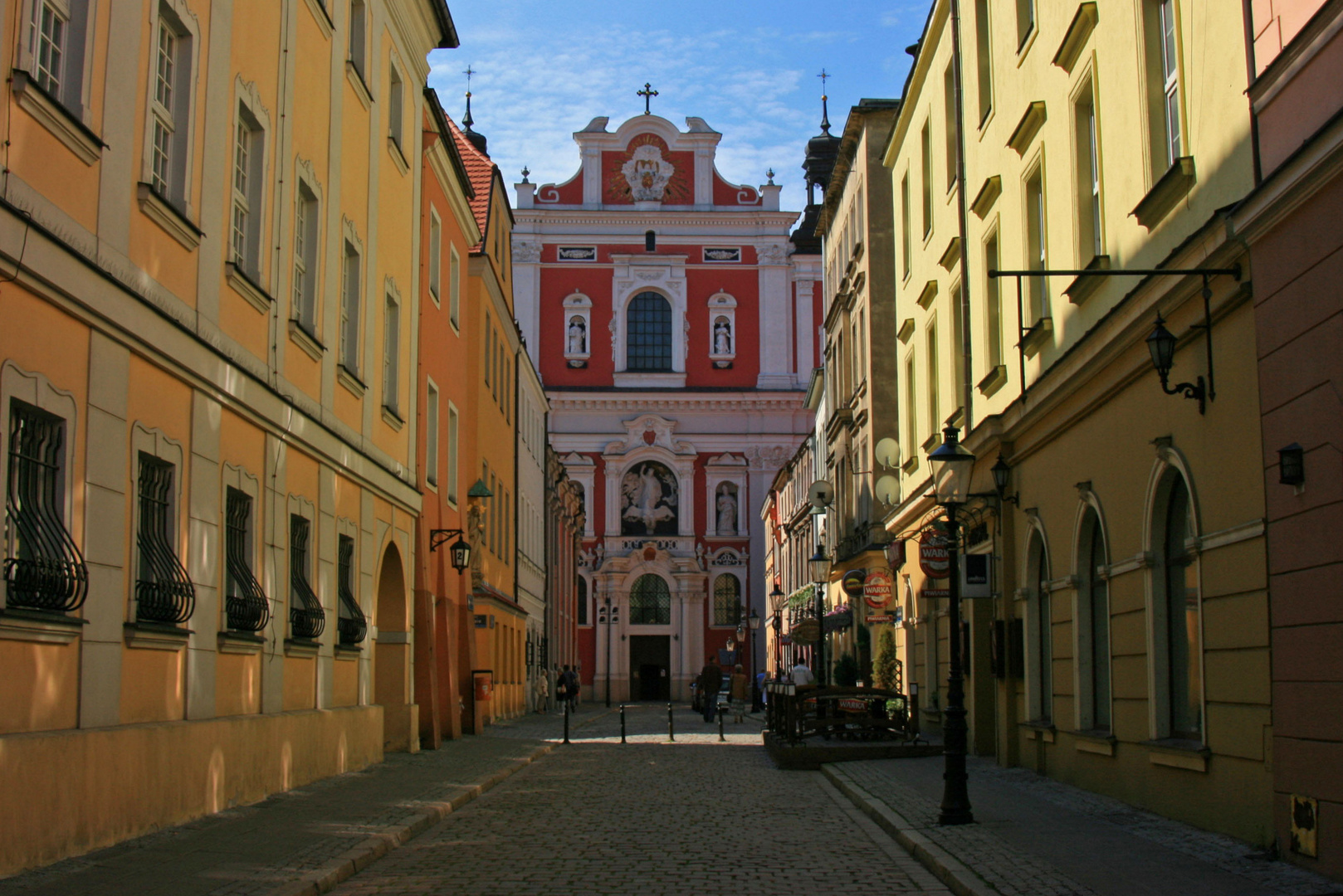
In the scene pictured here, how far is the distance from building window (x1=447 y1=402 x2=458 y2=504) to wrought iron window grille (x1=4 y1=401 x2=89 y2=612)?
16.8 metres

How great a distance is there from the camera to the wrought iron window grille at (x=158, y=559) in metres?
11.2

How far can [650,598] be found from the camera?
220 feet

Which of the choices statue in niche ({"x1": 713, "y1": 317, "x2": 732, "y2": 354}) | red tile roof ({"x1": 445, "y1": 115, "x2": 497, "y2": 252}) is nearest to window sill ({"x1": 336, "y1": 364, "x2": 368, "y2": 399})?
red tile roof ({"x1": 445, "y1": 115, "x2": 497, "y2": 252})

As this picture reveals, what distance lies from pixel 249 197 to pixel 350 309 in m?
4.43

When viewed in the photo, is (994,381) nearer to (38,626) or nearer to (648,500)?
(38,626)

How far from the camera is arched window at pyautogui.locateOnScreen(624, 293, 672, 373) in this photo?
68.6 m

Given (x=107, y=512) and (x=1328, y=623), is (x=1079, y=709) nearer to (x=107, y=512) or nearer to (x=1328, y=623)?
(x=1328, y=623)

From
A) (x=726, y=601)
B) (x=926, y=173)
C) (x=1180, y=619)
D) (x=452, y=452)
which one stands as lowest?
(x=1180, y=619)

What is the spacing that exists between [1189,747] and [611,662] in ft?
179

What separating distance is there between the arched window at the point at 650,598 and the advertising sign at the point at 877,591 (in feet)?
130

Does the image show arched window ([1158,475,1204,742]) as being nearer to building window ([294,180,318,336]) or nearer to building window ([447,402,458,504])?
building window ([294,180,318,336])

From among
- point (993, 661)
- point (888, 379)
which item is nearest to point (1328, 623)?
point (993, 661)

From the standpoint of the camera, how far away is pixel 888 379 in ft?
97.7

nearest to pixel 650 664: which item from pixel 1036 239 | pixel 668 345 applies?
pixel 668 345
